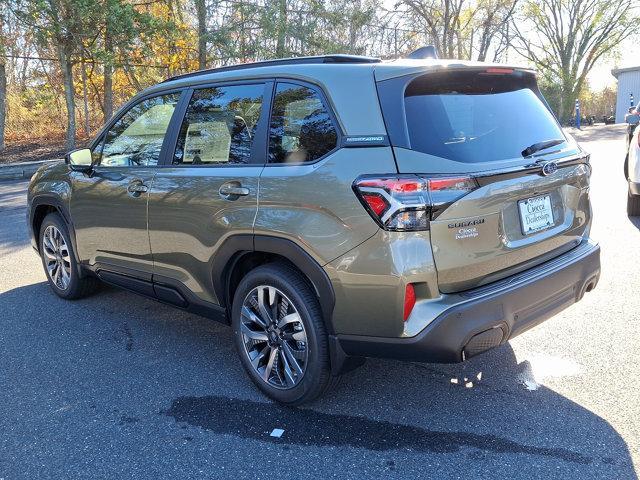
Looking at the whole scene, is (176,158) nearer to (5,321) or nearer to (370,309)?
(370,309)

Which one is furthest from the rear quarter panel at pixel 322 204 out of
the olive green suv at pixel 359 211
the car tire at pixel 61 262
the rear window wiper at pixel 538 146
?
the car tire at pixel 61 262

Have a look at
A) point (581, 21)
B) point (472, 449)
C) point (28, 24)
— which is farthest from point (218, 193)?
point (581, 21)

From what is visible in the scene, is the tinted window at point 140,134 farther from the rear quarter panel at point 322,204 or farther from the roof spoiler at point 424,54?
the roof spoiler at point 424,54

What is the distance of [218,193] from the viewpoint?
3.20 meters

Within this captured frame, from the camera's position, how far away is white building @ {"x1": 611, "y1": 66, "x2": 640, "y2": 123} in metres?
44.8

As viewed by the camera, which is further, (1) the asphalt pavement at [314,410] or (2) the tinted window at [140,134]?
(2) the tinted window at [140,134]

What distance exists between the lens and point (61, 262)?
4934 mm

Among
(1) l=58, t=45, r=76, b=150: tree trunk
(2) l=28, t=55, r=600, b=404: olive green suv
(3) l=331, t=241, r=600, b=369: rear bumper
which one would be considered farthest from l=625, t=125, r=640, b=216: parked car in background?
(1) l=58, t=45, r=76, b=150: tree trunk

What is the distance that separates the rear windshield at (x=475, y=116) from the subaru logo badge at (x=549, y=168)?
0.15 metres

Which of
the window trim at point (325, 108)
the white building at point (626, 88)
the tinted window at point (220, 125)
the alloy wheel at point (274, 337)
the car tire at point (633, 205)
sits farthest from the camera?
the white building at point (626, 88)

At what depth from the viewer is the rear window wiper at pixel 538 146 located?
292 cm

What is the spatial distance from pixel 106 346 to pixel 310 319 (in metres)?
1.91

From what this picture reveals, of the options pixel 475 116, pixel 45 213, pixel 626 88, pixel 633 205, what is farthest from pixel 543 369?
pixel 626 88

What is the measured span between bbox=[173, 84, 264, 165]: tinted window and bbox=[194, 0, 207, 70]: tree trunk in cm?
1593
